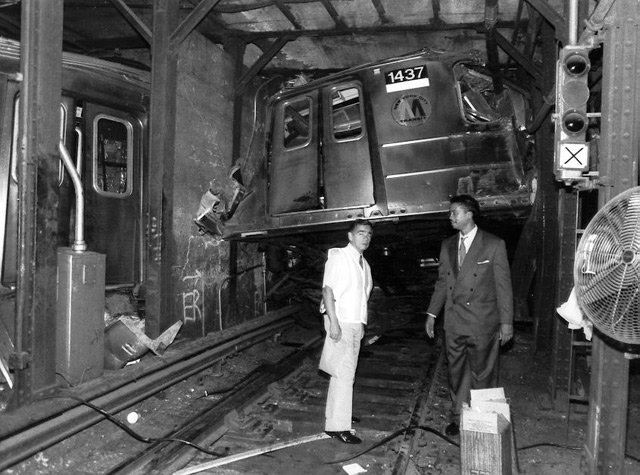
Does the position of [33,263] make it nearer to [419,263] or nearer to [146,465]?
[146,465]

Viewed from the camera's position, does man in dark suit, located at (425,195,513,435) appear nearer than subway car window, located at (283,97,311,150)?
Yes

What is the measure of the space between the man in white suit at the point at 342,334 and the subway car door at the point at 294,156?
2425 millimetres

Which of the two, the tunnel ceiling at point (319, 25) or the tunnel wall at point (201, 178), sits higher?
the tunnel ceiling at point (319, 25)

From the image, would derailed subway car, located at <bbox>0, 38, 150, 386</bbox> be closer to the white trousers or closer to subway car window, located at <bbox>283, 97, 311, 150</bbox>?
subway car window, located at <bbox>283, 97, 311, 150</bbox>

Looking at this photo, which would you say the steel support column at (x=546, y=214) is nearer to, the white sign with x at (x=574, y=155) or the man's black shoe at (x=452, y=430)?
the man's black shoe at (x=452, y=430)

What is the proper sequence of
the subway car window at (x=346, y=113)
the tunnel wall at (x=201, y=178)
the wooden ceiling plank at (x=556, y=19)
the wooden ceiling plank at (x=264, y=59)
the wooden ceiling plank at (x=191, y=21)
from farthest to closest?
1. the wooden ceiling plank at (x=264, y=59)
2. the tunnel wall at (x=201, y=178)
3. the subway car window at (x=346, y=113)
4. the wooden ceiling plank at (x=191, y=21)
5. the wooden ceiling plank at (x=556, y=19)

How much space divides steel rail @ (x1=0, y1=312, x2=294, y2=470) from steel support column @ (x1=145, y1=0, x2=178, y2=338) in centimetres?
71

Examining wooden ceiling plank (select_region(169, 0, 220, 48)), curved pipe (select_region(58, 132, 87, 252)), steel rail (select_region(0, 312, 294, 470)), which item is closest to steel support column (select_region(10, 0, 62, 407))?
curved pipe (select_region(58, 132, 87, 252))

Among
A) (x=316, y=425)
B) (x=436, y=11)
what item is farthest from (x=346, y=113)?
(x=316, y=425)

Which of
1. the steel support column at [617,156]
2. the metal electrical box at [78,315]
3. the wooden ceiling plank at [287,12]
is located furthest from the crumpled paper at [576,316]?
the wooden ceiling plank at [287,12]

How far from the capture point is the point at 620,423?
3607mm

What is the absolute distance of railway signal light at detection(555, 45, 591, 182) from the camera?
12.9 ft

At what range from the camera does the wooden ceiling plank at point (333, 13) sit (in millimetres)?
7469

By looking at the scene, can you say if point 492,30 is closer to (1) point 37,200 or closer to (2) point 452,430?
(2) point 452,430
